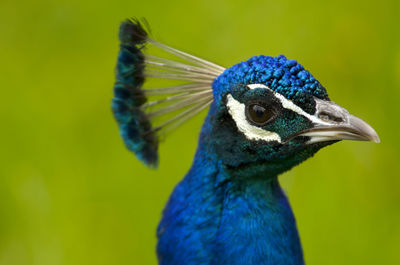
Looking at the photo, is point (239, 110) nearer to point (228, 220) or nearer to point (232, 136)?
point (232, 136)

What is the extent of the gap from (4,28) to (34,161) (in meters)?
0.57

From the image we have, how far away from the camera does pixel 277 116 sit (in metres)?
1.19

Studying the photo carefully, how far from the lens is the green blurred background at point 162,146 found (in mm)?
2217

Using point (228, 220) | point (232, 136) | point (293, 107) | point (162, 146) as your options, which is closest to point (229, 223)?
point (228, 220)

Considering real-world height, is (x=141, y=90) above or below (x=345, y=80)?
below

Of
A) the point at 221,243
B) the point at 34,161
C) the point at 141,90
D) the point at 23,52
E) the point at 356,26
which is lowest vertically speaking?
the point at 221,243

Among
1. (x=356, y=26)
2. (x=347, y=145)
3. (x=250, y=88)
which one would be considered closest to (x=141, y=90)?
(x=250, y=88)

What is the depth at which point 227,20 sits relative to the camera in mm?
2391

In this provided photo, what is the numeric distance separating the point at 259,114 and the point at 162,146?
3.99 feet

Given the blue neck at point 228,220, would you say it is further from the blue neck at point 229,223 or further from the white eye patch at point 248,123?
the white eye patch at point 248,123

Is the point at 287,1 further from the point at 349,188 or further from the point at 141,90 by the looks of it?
the point at 141,90

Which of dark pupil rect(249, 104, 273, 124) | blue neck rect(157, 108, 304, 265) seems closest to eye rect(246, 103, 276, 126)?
dark pupil rect(249, 104, 273, 124)

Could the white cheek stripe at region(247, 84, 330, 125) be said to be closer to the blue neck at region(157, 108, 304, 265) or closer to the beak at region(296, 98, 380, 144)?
the beak at region(296, 98, 380, 144)

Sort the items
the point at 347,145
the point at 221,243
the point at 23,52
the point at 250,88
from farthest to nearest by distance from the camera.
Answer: the point at 23,52 < the point at 347,145 < the point at 221,243 < the point at 250,88
